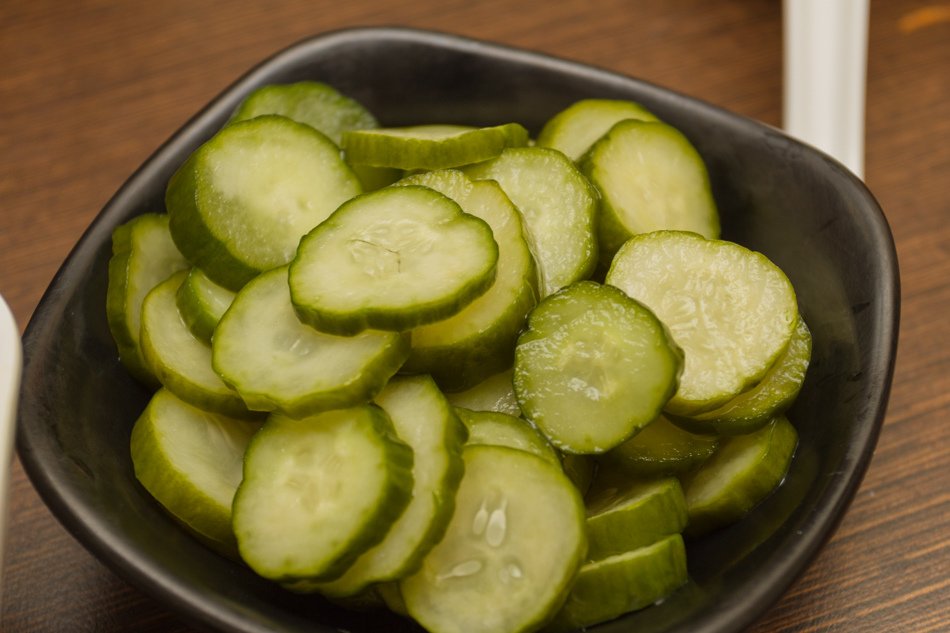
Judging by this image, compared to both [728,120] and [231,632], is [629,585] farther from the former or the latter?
[728,120]

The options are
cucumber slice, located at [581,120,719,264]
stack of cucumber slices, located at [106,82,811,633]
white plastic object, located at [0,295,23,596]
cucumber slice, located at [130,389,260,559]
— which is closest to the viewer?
white plastic object, located at [0,295,23,596]

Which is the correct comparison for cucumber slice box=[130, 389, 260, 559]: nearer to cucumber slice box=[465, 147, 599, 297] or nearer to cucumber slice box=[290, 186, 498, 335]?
cucumber slice box=[290, 186, 498, 335]

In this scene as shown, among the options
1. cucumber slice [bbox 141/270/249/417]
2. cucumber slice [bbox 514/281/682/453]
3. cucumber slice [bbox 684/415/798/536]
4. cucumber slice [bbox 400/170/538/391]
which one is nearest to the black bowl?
cucumber slice [bbox 684/415/798/536]

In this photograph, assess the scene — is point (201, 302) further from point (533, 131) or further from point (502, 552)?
point (533, 131)

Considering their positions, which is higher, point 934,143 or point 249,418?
point 249,418

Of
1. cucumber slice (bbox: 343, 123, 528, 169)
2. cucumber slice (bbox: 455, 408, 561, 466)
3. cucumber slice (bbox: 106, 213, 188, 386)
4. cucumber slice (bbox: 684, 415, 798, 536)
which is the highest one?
cucumber slice (bbox: 343, 123, 528, 169)

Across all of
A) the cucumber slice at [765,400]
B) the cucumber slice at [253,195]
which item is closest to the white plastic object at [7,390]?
the cucumber slice at [253,195]

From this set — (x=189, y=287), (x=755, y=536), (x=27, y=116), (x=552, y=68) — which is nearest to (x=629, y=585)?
(x=755, y=536)
